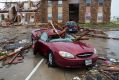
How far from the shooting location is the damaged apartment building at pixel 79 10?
53406 millimetres

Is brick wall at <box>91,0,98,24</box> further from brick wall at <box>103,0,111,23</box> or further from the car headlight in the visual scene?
the car headlight

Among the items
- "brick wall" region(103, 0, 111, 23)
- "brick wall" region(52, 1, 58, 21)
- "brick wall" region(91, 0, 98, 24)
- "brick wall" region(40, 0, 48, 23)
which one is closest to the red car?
"brick wall" region(52, 1, 58, 21)

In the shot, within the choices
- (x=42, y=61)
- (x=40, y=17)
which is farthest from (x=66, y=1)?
(x=42, y=61)

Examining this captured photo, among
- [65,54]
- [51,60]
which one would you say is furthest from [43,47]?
[65,54]

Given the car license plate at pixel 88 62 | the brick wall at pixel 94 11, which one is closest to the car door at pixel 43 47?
the car license plate at pixel 88 62

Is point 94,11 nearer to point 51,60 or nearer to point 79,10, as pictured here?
point 79,10

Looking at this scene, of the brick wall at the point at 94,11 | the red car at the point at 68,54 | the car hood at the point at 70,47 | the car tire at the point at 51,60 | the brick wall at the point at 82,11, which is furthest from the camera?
the brick wall at the point at 94,11

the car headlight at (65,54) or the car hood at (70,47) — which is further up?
the car hood at (70,47)

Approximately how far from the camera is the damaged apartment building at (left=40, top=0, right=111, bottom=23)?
5341 centimetres

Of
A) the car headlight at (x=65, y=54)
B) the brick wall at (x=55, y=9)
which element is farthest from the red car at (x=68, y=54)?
the brick wall at (x=55, y=9)

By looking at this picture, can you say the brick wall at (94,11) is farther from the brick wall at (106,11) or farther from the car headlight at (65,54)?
the car headlight at (65,54)

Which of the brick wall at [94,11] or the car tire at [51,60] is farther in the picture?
the brick wall at [94,11]

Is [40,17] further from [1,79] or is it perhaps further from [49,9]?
[1,79]

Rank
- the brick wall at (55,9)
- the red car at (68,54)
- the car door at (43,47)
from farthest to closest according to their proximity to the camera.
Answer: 1. the brick wall at (55,9)
2. the car door at (43,47)
3. the red car at (68,54)
